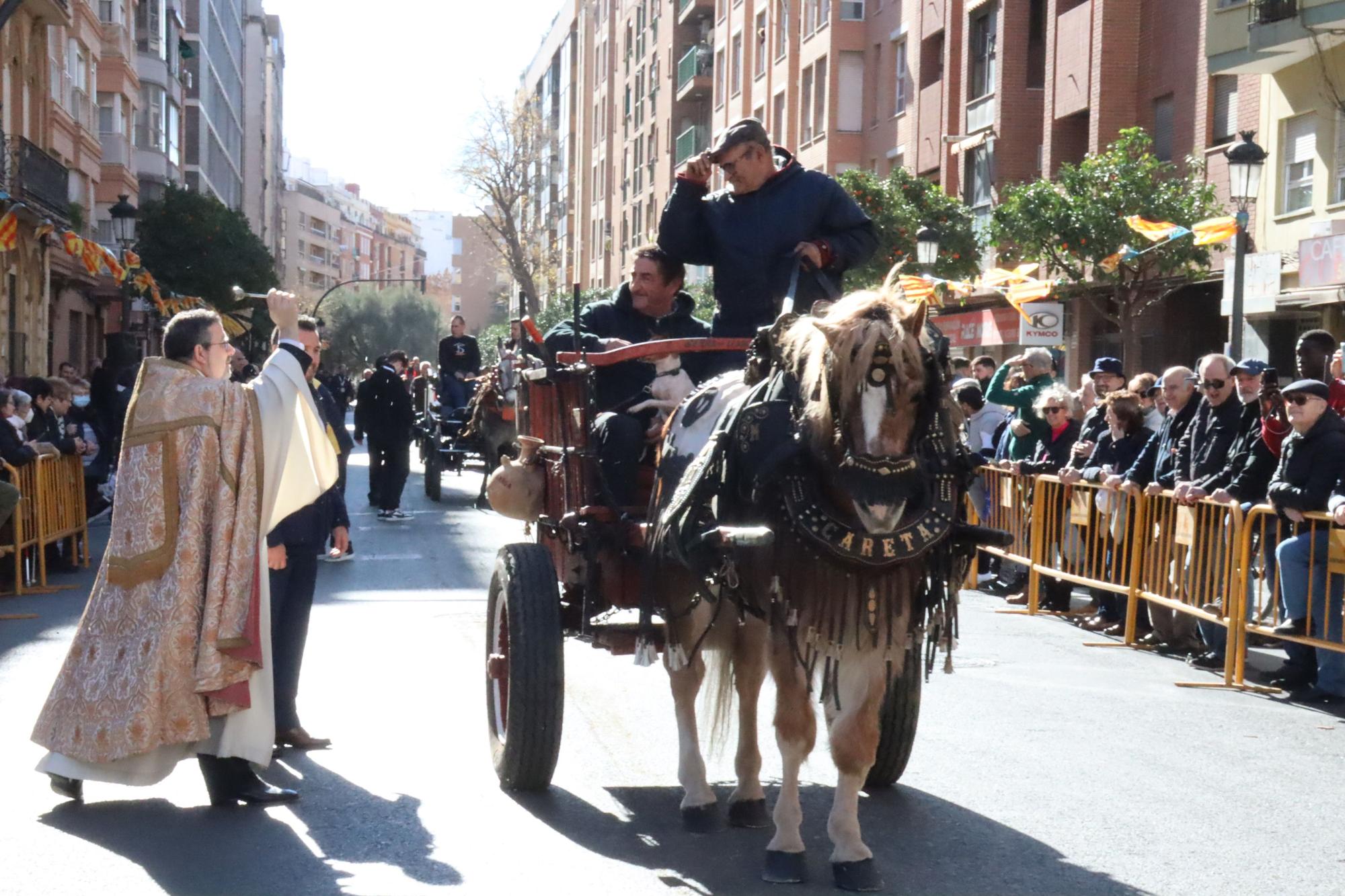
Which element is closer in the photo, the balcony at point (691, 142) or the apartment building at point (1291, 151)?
the apartment building at point (1291, 151)

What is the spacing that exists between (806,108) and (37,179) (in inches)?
841

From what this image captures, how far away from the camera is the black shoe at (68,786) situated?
6.29 m

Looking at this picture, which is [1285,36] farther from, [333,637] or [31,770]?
[31,770]

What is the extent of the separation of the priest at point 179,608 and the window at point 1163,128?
76.3ft

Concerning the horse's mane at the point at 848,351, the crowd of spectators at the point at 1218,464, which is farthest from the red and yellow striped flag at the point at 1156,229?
the horse's mane at the point at 848,351

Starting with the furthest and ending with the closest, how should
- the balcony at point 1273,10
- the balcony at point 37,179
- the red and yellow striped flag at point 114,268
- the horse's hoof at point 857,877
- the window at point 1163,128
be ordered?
the balcony at point 37,179 → the window at point 1163,128 → the red and yellow striped flag at point 114,268 → the balcony at point 1273,10 → the horse's hoof at point 857,877

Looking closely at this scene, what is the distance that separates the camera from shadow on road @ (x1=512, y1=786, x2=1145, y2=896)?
5277 millimetres

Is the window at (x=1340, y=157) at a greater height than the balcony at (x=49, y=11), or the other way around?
the balcony at (x=49, y=11)

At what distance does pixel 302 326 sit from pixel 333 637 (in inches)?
131

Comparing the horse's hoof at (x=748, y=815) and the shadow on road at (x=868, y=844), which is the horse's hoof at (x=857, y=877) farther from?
the horse's hoof at (x=748, y=815)

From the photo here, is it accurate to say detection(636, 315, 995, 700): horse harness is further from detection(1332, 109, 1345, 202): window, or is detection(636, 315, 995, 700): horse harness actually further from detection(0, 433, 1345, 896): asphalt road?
detection(1332, 109, 1345, 202): window

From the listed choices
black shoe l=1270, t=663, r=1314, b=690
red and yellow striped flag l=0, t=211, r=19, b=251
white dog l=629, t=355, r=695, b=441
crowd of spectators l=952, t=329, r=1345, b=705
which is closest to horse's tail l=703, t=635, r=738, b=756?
white dog l=629, t=355, r=695, b=441

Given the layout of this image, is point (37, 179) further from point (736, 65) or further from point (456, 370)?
point (736, 65)

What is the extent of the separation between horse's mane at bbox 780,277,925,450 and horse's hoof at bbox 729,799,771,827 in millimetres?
1603
